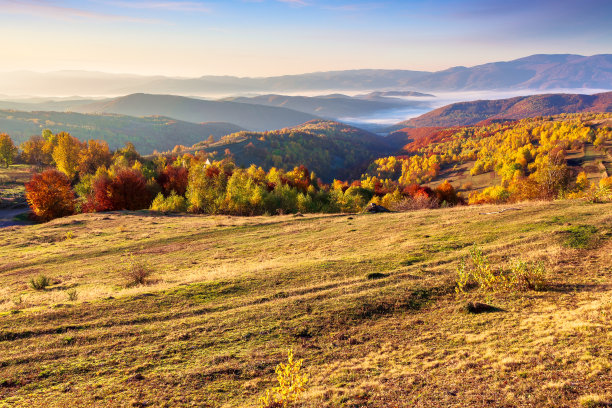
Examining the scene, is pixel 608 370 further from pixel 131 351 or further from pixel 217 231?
pixel 217 231

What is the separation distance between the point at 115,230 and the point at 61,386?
3897cm

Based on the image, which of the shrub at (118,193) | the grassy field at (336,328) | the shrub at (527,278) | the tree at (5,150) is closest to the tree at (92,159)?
the tree at (5,150)

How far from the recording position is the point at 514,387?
8.62 metres

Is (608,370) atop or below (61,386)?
atop

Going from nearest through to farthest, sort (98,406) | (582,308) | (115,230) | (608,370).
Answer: (608,370) < (98,406) < (582,308) < (115,230)

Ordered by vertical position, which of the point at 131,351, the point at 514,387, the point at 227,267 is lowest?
the point at 227,267

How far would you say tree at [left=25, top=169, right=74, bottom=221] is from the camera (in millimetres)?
66875

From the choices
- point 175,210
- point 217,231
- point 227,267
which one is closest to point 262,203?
point 175,210

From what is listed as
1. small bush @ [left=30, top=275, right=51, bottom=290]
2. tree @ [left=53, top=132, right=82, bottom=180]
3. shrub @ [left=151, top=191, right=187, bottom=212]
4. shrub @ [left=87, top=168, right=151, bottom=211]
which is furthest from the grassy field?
tree @ [left=53, top=132, right=82, bottom=180]

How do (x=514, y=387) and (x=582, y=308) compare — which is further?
(x=582, y=308)

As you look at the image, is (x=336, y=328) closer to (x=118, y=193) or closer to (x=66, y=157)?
(x=118, y=193)

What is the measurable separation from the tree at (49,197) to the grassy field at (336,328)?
50081 millimetres

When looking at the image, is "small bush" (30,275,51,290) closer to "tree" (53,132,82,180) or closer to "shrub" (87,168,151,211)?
"shrub" (87,168,151,211)

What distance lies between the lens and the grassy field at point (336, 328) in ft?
30.9
